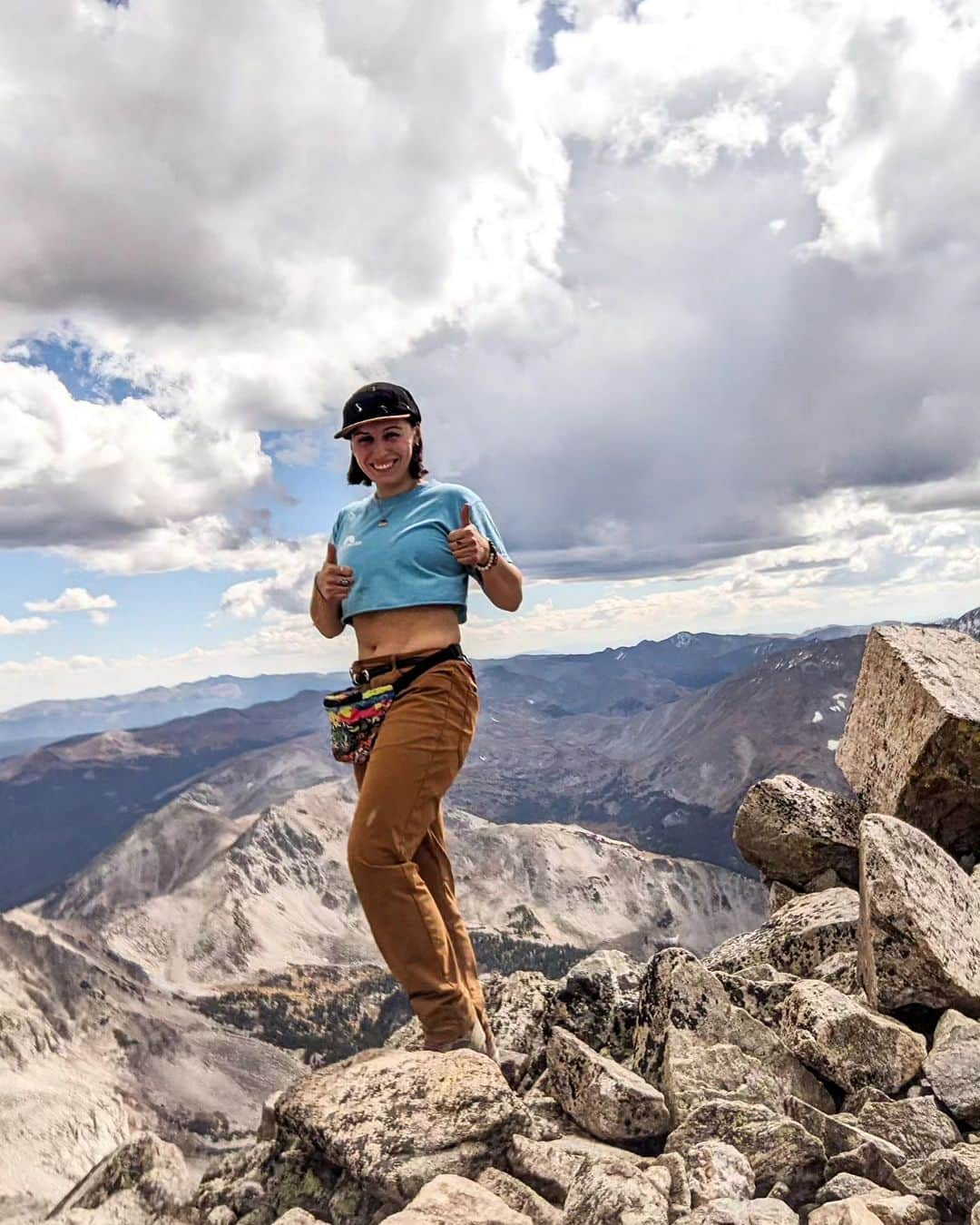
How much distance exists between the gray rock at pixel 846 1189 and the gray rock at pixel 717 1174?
474 millimetres

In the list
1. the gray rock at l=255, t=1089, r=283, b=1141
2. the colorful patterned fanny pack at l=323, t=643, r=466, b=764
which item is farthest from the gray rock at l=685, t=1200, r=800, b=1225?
the colorful patterned fanny pack at l=323, t=643, r=466, b=764

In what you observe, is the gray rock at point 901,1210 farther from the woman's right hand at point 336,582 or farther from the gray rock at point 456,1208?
the woman's right hand at point 336,582

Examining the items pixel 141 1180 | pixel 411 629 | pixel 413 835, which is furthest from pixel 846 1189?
pixel 141 1180

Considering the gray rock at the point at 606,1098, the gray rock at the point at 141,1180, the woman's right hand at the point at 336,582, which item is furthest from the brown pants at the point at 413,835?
the gray rock at the point at 141,1180

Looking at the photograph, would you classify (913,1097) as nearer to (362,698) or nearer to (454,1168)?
(454,1168)

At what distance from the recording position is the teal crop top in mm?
8125

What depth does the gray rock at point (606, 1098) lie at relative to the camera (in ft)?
23.5

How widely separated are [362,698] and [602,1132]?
4.38m

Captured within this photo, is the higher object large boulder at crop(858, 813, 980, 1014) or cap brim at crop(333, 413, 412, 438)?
cap brim at crop(333, 413, 412, 438)

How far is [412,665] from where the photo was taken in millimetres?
8023

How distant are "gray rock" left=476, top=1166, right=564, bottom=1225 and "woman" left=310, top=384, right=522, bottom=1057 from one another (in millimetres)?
1533

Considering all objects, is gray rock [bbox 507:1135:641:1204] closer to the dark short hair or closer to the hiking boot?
the hiking boot

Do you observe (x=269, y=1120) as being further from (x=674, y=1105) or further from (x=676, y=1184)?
(x=676, y=1184)

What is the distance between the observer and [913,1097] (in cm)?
705
